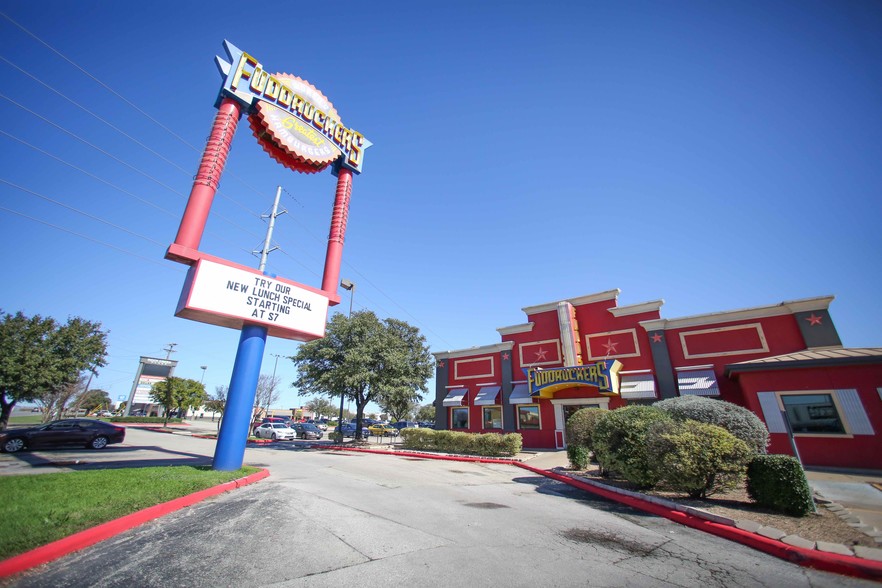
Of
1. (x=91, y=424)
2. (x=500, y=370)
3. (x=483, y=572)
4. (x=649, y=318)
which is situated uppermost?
(x=649, y=318)

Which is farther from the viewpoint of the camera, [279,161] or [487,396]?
[487,396]

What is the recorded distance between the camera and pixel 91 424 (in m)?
16.9

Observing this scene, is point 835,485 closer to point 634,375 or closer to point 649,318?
point 634,375

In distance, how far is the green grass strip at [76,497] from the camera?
14.6ft

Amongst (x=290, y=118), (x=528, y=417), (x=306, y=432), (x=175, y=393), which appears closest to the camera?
(x=290, y=118)

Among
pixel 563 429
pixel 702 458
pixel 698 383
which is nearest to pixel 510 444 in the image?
pixel 563 429

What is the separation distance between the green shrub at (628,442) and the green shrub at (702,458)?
2.58 ft

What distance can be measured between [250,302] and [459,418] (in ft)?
63.1

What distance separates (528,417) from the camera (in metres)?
22.2

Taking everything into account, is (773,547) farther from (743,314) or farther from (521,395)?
(521,395)

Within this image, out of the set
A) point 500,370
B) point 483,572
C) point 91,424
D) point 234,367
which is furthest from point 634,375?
point 91,424

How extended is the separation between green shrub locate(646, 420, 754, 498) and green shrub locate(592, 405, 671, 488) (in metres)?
0.79

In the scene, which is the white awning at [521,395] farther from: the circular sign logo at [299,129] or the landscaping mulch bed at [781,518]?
the circular sign logo at [299,129]

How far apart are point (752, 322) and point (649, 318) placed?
451 centimetres
